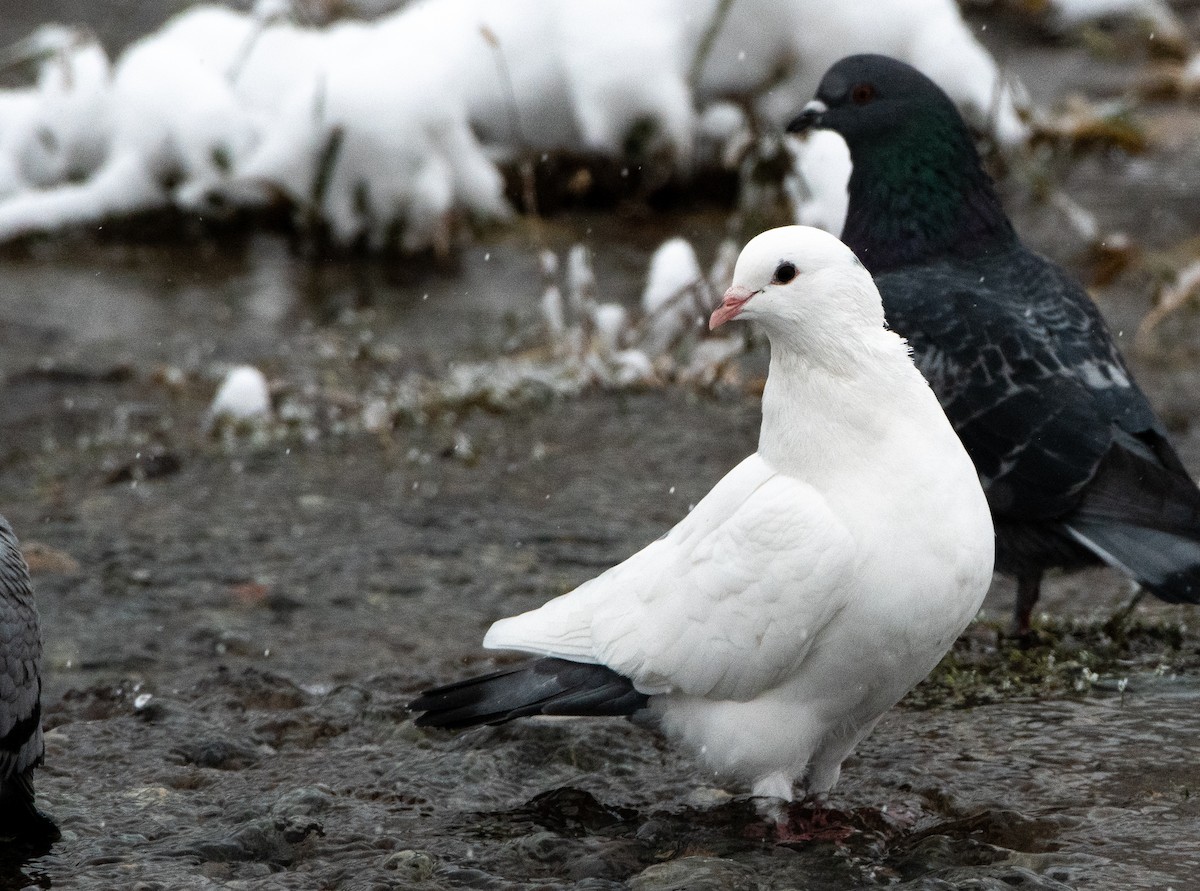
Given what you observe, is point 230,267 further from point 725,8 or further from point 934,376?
point 934,376

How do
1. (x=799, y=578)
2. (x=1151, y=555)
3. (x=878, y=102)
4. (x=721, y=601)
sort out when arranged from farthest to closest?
(x=878, y=102) → (x=1151, y=555) → (x=721, y=601) → (x=799, y=578)

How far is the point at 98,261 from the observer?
7016 millimetres

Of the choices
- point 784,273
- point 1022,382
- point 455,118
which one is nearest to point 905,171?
point 1022,382

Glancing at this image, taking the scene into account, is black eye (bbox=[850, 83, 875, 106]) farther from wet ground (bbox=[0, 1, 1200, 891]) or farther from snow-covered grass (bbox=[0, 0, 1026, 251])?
snow-covered grass (bbox=[0, 0, 1026, 251])

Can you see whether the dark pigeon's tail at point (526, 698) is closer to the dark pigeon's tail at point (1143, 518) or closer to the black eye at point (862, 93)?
the dark pigeon's tail at point (1143, 518)

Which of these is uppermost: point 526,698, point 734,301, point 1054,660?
point 734,301

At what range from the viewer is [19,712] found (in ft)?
9.87

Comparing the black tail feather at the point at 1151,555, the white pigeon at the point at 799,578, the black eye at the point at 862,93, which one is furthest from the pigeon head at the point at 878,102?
the white pigeon at the point at 799,578

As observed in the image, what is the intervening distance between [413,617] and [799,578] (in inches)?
62.7

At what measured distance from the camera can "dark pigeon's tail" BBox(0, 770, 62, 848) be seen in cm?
295

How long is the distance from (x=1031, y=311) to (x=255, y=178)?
13.2ft

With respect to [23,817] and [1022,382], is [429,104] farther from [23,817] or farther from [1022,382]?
[23,817]

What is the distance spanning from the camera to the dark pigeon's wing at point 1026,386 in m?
3.62

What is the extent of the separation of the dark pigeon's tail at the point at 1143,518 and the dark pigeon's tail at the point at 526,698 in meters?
1.14
